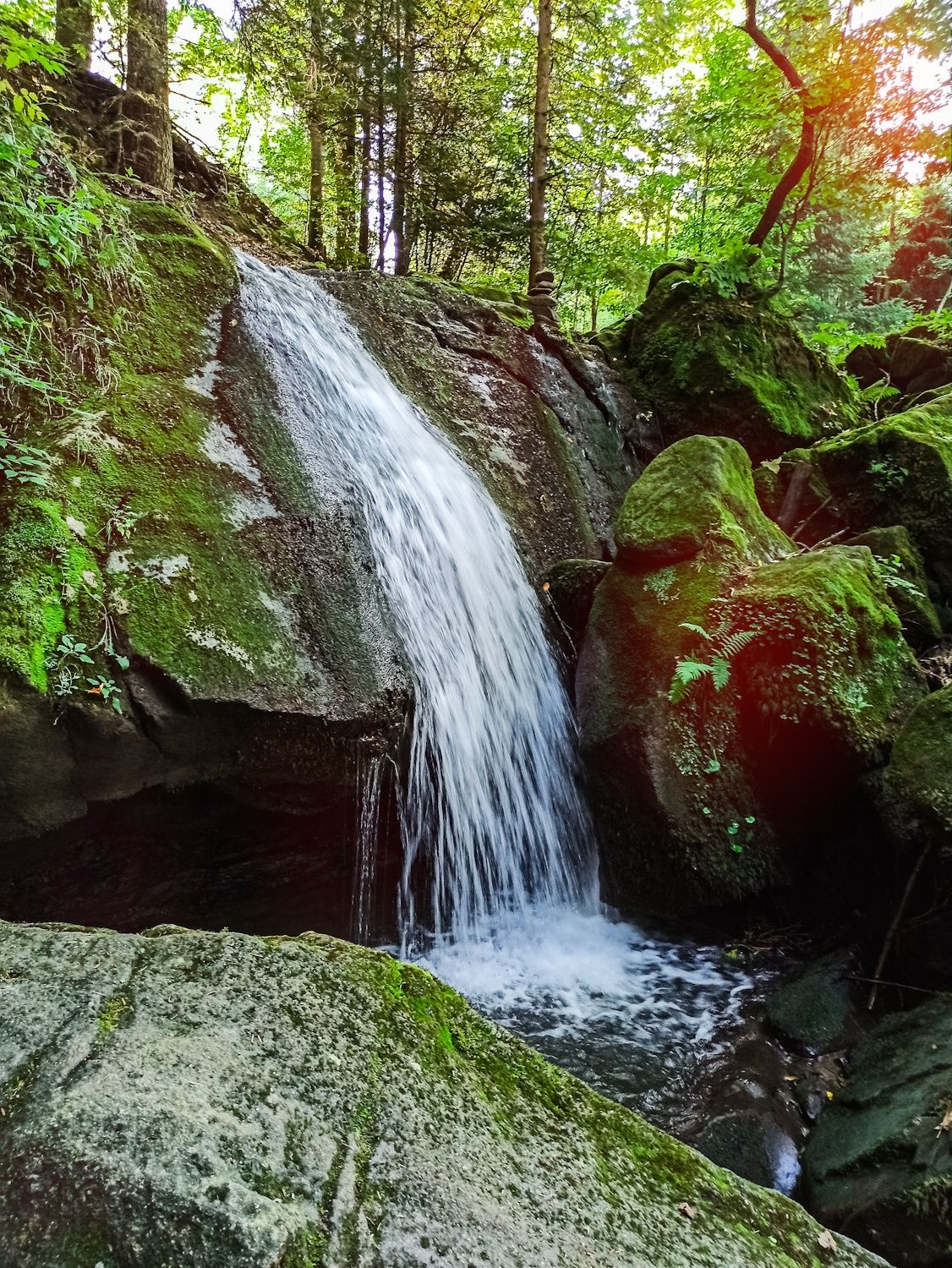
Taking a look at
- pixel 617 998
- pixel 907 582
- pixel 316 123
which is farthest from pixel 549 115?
pixel 617 998

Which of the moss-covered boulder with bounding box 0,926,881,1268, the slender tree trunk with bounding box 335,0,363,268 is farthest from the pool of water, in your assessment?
the slender tree trunk with bounding box 335,0,363,268

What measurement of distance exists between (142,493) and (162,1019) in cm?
308

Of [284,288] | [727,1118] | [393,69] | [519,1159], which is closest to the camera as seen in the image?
[519,1159]

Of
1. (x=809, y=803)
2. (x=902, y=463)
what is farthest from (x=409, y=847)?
(x=902, y=463)

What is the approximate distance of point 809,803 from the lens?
181 inches

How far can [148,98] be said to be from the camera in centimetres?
663

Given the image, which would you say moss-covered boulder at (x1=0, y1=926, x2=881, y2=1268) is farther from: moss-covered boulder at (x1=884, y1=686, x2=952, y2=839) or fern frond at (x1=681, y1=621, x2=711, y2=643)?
fern frond at (x1=681, y1=621, x2=711, y2=643)

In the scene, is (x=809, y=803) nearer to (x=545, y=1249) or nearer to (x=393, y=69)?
(x=545, y=1249)

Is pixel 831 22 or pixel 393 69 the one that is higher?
pixel 393 69

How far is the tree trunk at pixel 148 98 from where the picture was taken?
6344mm

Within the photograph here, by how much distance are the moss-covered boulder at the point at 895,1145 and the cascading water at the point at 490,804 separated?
2.13ft

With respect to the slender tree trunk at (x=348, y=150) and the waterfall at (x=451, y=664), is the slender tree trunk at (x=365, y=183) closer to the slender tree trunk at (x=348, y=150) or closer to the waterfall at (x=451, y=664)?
the slender tree trunk at (x=348, y=150)

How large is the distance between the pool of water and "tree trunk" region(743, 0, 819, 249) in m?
9.15

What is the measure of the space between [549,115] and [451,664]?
9.88 meters
